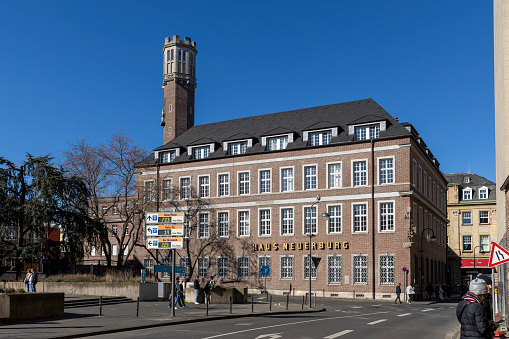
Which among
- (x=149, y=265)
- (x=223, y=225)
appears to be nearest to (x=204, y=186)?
(x=223, y=225)

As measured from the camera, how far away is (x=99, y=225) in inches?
1896

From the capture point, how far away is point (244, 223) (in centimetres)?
5534

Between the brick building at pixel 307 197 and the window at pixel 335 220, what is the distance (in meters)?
0.09

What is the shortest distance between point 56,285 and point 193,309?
464 inches

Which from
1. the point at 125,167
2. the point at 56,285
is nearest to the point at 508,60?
the point at 56,285

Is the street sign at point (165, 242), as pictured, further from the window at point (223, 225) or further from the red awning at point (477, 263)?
the red awning at point (477, 263)

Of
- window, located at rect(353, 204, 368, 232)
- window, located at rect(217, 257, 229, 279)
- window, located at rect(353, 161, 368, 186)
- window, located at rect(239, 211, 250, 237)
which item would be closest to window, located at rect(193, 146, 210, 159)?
window, located at rect(239, 211, 250, 237)

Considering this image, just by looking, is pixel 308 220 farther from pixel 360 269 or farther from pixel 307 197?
pixel 360 269

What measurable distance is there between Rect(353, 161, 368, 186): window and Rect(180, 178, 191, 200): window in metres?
17.6

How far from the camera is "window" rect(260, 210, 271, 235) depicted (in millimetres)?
53994

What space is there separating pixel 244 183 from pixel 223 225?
4.56 meters

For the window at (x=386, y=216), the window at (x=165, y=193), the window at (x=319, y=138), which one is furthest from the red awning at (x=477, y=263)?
the window at (x=165, y=193)

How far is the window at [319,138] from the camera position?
171 ft

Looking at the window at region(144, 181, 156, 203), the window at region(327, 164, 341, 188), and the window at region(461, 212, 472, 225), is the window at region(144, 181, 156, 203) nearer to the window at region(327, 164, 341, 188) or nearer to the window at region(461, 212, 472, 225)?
the window at region(327, 164, 341, 188)
